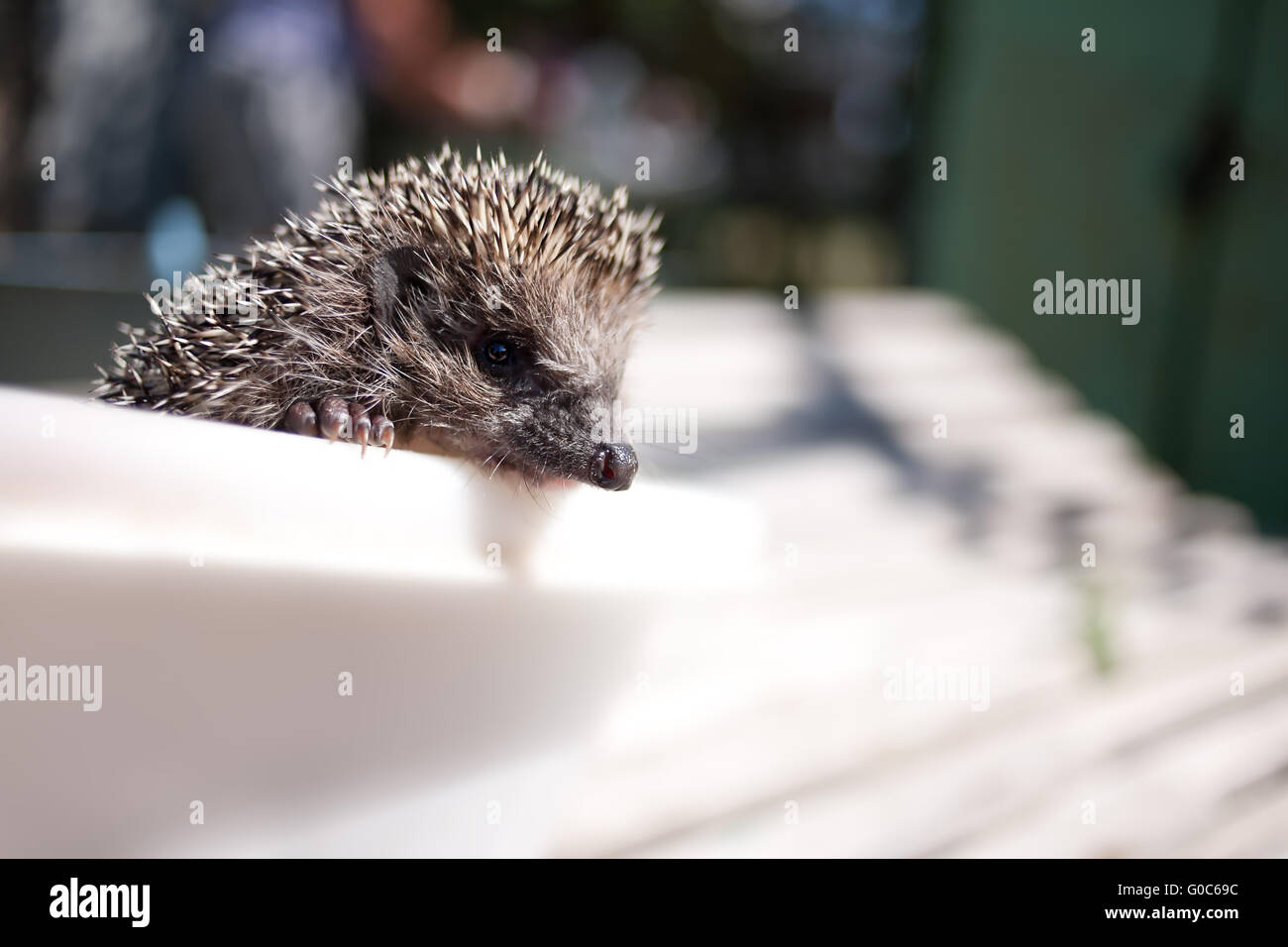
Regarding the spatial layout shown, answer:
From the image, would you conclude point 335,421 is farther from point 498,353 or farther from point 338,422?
point 498,353

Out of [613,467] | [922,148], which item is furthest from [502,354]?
[922,148]

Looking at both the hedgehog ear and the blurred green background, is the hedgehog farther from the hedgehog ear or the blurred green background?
the blurred green background

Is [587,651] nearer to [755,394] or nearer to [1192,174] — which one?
[755,394]

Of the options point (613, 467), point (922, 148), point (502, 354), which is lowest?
point (613, 467)

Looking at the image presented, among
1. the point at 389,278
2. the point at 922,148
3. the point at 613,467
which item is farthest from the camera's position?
the point at 922,148

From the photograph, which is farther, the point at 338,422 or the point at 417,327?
the point at 417,327

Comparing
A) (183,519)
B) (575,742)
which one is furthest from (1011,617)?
(183,519)

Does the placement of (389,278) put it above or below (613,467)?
above

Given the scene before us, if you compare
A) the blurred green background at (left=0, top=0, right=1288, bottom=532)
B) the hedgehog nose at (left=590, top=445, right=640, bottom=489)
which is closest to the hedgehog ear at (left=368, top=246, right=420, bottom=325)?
the hedgehog nose at (left=590, top=445, right=640, bottom=489)
